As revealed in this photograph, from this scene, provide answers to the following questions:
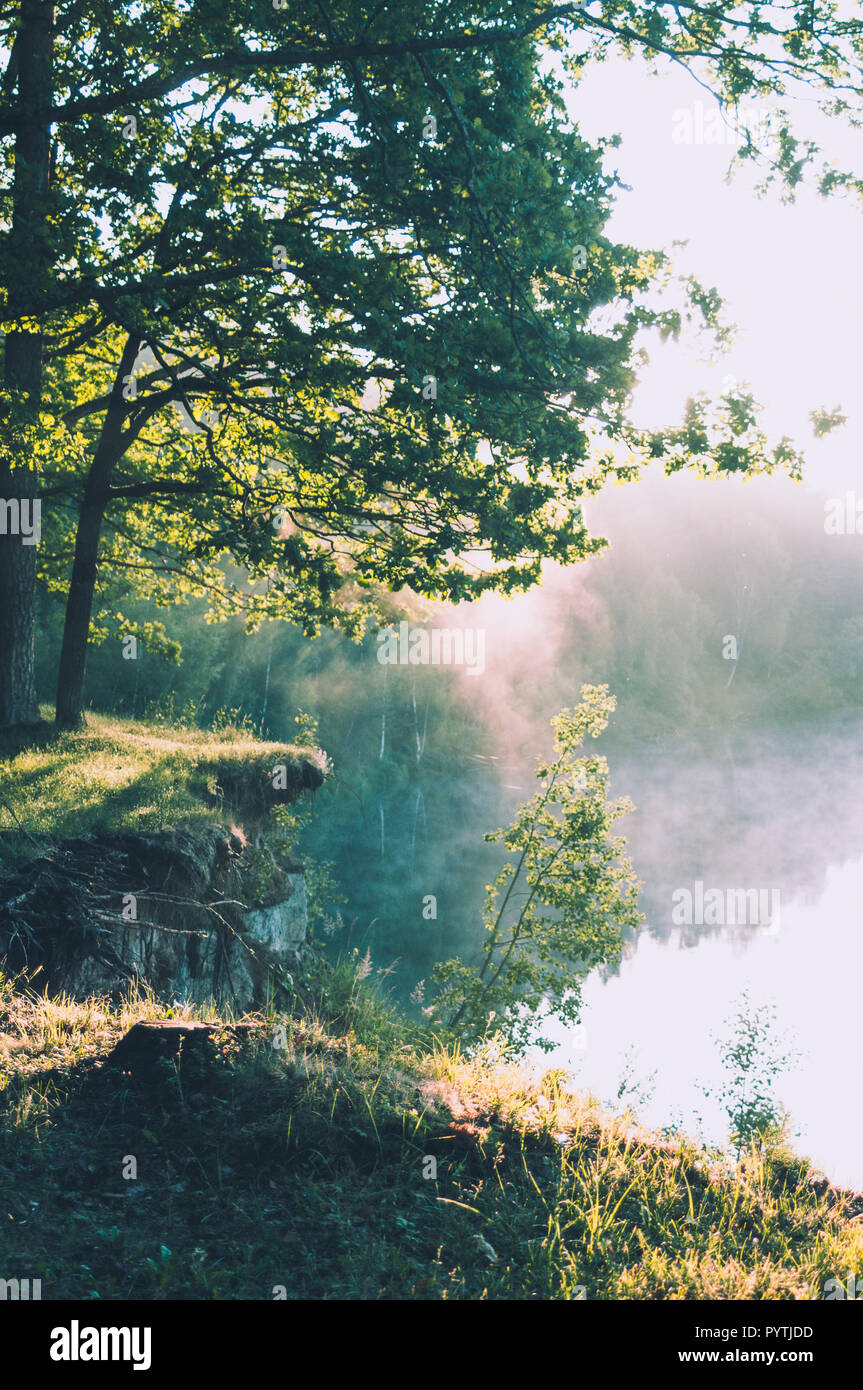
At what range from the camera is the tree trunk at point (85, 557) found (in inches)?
504

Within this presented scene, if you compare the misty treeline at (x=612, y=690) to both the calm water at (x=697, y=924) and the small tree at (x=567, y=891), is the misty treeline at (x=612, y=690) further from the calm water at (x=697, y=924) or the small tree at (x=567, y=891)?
the small tree at (x=567, y=891)

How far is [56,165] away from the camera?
10.9 m

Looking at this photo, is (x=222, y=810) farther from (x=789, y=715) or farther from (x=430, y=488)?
(x=789, y=715)

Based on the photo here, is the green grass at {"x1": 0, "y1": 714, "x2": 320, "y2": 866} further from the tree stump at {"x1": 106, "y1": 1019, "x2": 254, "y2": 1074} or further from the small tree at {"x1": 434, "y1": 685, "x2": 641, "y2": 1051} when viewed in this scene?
the small tree at {"x1": 434, "y1": 685, "x2": 641, "y2": 1051}

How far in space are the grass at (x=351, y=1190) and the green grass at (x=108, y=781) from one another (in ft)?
9.03

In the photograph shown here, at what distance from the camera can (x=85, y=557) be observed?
12867 millimetres
